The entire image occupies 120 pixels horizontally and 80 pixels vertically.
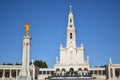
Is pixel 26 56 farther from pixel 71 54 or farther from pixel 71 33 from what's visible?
pixel 71 33

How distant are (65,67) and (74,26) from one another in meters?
19.2

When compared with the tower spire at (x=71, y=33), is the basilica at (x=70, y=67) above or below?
below

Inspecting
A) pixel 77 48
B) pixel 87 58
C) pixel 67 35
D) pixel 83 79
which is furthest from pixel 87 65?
pixel 83 79

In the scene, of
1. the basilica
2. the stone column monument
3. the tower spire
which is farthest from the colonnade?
the stone column monument

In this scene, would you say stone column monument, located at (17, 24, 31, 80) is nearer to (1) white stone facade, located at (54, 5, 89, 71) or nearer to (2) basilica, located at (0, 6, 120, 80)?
(2) basilica, located at (0, 6, 120, 80)

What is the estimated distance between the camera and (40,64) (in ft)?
396

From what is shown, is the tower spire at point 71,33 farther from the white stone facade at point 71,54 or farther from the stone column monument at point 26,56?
the stone column monument at point 26,56

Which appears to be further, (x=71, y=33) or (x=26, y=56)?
(x=71, y=33)

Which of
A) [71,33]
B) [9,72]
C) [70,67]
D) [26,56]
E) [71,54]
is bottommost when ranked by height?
[9,72]

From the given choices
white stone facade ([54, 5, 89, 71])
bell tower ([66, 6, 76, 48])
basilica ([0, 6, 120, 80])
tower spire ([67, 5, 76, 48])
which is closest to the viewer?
basilica ([0, 6, 120, 80])

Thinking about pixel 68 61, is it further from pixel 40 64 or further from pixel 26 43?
pixel 26 43

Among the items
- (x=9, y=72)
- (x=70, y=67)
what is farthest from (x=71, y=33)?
(x=9, y=72)

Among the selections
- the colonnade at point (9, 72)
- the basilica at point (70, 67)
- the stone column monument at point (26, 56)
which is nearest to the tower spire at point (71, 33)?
the basilica at point (70, 67)

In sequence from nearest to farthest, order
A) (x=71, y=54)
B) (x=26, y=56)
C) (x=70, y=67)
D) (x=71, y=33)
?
(x=26, y=56)
(x=70, y=67)
(x=71, y=54)
(x=71, y=33)
